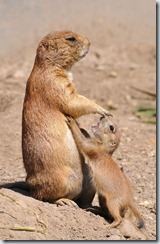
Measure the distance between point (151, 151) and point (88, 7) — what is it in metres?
7.76

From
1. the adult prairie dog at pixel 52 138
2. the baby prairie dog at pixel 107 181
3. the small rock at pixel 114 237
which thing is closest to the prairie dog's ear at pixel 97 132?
the baby prairie dog at pixel 107 181

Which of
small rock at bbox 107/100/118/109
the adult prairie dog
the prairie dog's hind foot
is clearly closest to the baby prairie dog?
the adult prairie dog

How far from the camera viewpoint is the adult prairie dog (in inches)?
266

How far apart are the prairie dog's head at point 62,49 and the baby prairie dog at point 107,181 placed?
61 centimetres

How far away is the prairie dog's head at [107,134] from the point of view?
718cm

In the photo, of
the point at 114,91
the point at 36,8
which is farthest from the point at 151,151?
the point at 36,8

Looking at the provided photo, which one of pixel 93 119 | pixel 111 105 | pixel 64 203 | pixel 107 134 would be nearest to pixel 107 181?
pixel 64 203

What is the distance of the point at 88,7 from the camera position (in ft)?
57.7

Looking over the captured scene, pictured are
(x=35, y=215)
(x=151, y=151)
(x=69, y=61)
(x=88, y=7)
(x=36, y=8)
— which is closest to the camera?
(x=35, y=215)

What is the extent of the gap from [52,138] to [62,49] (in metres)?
0.92

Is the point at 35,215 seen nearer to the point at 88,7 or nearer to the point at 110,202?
the point at 110,202

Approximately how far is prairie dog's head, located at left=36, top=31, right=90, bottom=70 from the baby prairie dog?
24.0 inches

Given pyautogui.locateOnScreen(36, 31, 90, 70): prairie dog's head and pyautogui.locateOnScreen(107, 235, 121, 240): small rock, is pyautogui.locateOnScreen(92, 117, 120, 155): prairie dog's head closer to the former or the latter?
pyautogui.locateOnScreen(36, 31, 90, 70): prairie dog's head

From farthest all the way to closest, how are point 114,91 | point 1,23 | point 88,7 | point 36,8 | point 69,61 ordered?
1. point 88,7
2. point 36,8
3. point 1,23
4. point 114,91
5. point 69,61
